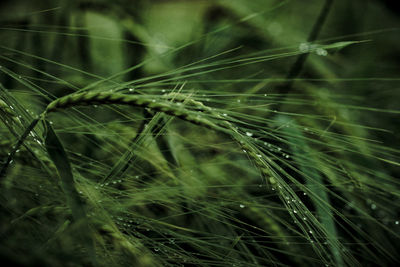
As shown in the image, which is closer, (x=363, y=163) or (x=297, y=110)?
(x=363, y=163)

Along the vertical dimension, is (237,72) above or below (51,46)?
above

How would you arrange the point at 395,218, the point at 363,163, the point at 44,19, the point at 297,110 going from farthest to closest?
1. the point at 44,19
2. the point at 297,110
3. the point at 363,163
4. the point at 395,218

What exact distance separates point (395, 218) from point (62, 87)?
0.68m

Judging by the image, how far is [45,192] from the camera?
416mm

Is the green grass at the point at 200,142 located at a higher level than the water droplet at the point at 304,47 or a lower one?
lower

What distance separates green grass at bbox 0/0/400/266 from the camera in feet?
1.15

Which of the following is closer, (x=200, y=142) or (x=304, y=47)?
(x=304, y=47)

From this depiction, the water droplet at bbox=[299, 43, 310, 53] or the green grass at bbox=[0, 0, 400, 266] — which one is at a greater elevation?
the water droplet at bbox=[299, 43, 310, 53]

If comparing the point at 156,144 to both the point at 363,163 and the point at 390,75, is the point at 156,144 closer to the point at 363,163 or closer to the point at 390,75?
the point at 363,163

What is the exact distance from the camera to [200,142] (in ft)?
1.91

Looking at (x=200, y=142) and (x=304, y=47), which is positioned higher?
(x=304, y=47)

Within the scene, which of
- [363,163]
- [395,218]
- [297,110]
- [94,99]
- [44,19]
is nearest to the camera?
[94,99]

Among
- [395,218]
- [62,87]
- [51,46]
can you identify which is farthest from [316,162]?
[51,46]

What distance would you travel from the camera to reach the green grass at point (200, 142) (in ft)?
1.15
